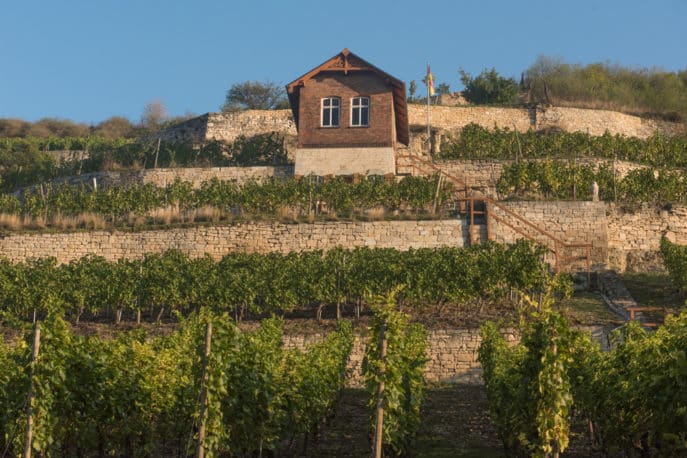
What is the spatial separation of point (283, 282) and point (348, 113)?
1123 centimetres

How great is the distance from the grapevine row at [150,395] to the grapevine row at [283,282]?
9660mm

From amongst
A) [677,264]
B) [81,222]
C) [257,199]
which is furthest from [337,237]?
[677,264]

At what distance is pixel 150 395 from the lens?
13422mm

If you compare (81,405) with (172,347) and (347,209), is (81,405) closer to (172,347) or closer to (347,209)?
(172,347)

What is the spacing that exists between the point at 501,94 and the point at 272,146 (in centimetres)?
1460

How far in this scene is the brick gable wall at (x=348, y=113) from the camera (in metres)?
34.4

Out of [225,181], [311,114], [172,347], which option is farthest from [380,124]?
[172,347]

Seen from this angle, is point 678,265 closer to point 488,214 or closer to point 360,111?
point 488,214

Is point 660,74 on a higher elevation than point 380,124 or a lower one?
higher

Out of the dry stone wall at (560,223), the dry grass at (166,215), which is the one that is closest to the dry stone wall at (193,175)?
the dry grass at (166,215)

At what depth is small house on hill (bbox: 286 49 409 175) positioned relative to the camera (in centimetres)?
3422

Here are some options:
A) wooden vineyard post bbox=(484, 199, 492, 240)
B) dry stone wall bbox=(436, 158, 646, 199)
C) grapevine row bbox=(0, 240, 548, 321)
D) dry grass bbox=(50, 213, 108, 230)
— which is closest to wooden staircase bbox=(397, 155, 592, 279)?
wooden vineyard post bbox=(484, 199, 492, 240)

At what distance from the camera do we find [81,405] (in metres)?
12.7

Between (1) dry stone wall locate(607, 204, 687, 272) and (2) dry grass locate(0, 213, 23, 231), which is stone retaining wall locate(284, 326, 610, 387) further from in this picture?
(2) dry grass locate(0, 213, 23, 231)
